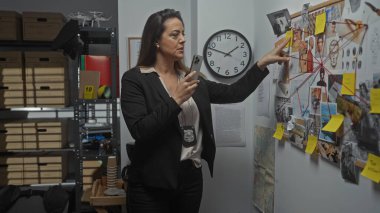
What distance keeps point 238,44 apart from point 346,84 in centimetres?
103

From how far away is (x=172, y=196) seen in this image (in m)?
1.46

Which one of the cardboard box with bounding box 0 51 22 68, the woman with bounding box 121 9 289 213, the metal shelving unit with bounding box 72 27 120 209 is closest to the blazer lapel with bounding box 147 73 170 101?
the woman with bounding box 121 9 289 213

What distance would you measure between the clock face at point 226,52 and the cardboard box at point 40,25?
4.38 ft

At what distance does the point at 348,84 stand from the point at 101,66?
1.84 m

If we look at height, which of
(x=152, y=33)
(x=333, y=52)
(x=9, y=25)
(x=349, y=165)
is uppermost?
(x=9, y=25)

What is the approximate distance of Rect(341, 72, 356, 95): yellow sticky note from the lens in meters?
1.13

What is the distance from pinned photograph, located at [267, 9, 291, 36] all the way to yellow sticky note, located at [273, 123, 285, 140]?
0.47m

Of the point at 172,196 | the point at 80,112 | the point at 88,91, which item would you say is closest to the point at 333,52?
the point at 172,196

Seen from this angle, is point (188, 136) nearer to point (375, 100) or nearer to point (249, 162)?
point (375, 100)

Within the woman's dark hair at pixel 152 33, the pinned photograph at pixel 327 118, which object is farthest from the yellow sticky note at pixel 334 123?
the woman's dark hair at pixel 152 33

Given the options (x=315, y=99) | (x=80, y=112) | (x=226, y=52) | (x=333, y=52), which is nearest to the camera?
(x=333, y=52)

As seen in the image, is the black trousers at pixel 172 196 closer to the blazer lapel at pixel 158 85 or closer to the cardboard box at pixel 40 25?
the blazer lapel at pixel 158 85

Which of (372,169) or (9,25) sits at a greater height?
(9,25)

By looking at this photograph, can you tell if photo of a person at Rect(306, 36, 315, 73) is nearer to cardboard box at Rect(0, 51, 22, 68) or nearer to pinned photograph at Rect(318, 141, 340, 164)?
pinned photograph at Rect(318, 141, 340, 164)
